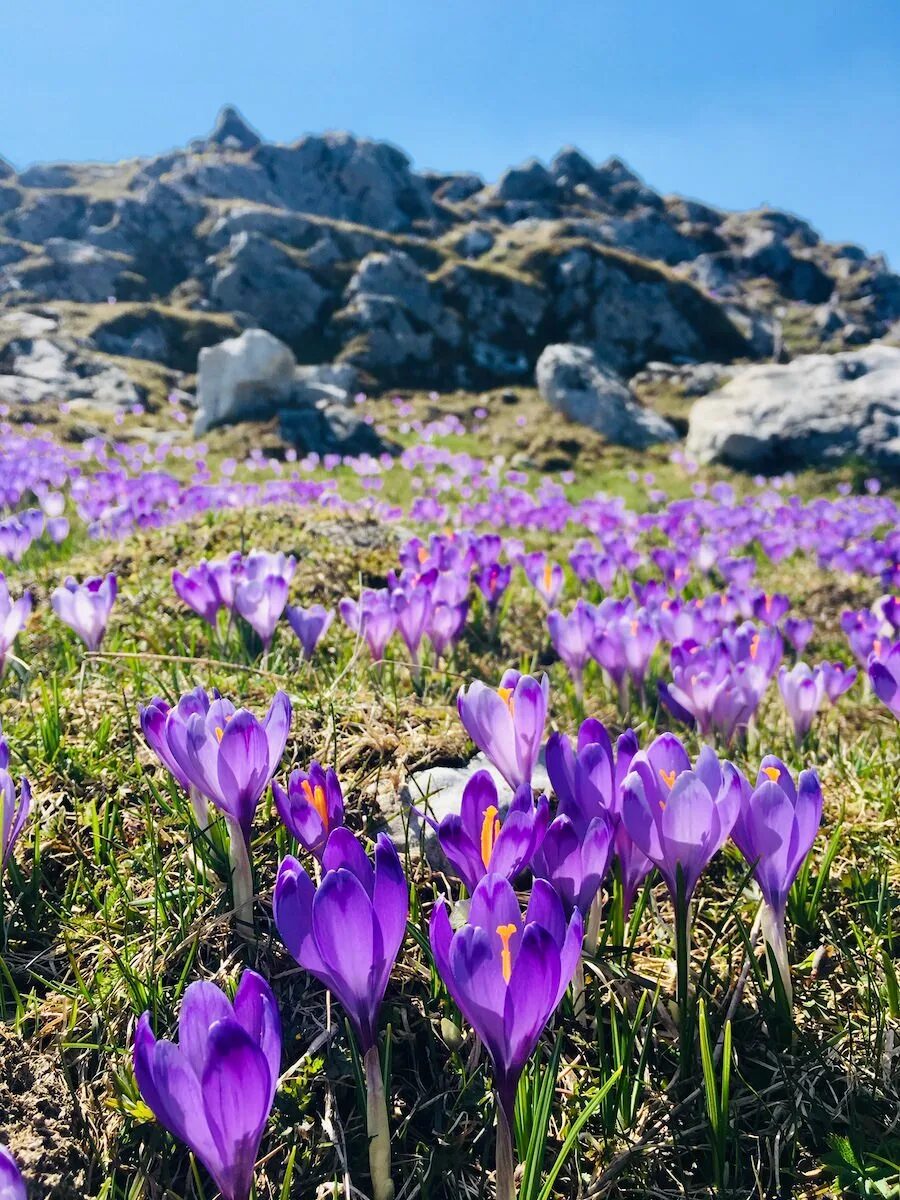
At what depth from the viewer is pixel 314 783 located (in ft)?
4.91

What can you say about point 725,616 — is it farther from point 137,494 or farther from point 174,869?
point 137,494

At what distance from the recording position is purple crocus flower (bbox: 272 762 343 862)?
1.45m

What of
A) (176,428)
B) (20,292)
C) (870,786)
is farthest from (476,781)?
(20,292)

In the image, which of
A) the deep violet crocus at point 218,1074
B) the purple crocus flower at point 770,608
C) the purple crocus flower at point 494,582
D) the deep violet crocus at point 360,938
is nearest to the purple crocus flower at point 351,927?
the deep violet crocus at point 360,938

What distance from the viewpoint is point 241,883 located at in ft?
5.21

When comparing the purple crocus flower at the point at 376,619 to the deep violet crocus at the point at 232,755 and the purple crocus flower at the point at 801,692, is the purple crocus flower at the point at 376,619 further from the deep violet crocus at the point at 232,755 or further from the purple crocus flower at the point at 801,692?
the purple crocus flower at the point at 801,692

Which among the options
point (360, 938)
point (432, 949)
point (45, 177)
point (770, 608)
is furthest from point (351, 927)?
point (45, 177)

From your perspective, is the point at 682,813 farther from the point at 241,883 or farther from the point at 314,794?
the point at 241,883

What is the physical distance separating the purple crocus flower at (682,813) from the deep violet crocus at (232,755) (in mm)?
697

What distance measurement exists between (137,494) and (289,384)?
15.2m

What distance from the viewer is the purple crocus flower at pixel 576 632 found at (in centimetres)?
323

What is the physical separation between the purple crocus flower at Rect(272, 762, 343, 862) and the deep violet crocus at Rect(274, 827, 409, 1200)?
262 millimetres

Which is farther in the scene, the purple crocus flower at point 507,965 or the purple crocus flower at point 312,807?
the purple crocus flower at point 312,807

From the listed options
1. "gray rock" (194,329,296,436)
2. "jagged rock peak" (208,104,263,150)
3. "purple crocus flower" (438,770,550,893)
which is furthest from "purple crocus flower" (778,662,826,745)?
"jagged rock peak" (208,104,263,150)
